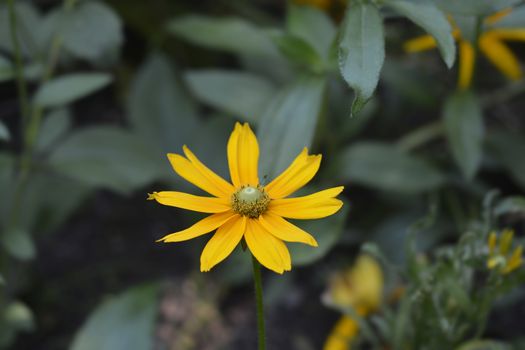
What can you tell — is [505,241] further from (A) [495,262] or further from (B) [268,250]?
(B) [268,250]

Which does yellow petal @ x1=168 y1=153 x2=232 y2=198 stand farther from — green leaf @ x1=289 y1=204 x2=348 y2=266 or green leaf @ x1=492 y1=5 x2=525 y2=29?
green leaf @ x1=492 y1=5 x2=525 y2=29

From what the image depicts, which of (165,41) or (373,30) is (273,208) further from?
(165,41)

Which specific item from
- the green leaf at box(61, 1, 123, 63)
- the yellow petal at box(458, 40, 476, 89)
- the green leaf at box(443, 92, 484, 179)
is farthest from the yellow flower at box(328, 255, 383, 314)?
the green leaf at box(61, 1, 123, 63)

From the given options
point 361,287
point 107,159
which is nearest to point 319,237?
point 361,287

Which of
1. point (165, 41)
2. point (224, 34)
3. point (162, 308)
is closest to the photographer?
point (224, 34)

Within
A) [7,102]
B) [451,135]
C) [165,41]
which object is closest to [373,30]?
[451,135]

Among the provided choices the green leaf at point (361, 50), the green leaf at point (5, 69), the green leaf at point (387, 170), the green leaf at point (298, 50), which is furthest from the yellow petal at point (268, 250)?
the green leaf at point (387, 170)

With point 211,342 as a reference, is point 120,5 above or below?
above

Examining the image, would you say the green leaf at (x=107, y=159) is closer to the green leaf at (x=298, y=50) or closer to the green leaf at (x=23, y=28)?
the green leaf at (x=23, y=28)
